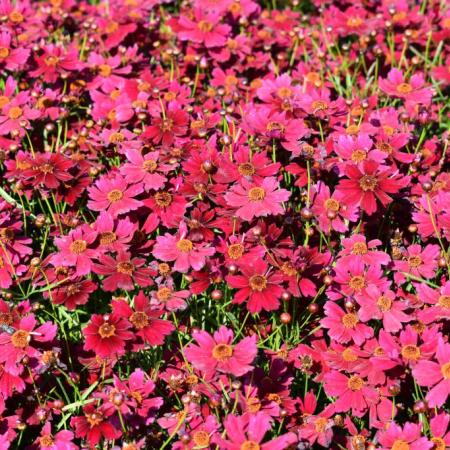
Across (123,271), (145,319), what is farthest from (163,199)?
(145,319)

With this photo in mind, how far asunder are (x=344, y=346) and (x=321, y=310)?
0.21 meters

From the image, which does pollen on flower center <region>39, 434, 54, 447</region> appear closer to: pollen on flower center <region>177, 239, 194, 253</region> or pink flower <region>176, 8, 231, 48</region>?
pollen on flower center <region>177, 239, 194, 253</region>

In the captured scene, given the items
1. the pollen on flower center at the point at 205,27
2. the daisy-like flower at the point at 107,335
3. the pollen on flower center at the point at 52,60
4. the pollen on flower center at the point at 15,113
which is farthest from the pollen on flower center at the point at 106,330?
the pollen on flower center at the point at 205,27

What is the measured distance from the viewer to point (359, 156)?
275cm

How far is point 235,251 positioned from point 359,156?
Result: 613 millimetres

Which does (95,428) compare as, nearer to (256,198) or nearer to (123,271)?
(123,271)

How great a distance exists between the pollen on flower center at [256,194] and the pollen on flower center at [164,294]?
44 cm

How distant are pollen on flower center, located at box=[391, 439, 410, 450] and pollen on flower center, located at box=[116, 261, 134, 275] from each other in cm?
99

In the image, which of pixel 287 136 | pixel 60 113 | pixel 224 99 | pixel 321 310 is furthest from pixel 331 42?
pixel 321 310

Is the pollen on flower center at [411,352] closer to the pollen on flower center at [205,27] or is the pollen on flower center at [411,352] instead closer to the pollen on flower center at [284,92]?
the pollen on flower center at [284,92]

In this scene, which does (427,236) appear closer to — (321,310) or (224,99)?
(321,310)

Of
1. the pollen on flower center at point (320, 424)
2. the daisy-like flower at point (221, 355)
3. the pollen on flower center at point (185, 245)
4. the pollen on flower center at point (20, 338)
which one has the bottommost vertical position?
the pollen on flower center at point (320, 424)

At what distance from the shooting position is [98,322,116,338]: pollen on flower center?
2297 mm

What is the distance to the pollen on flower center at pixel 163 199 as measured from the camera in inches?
106
